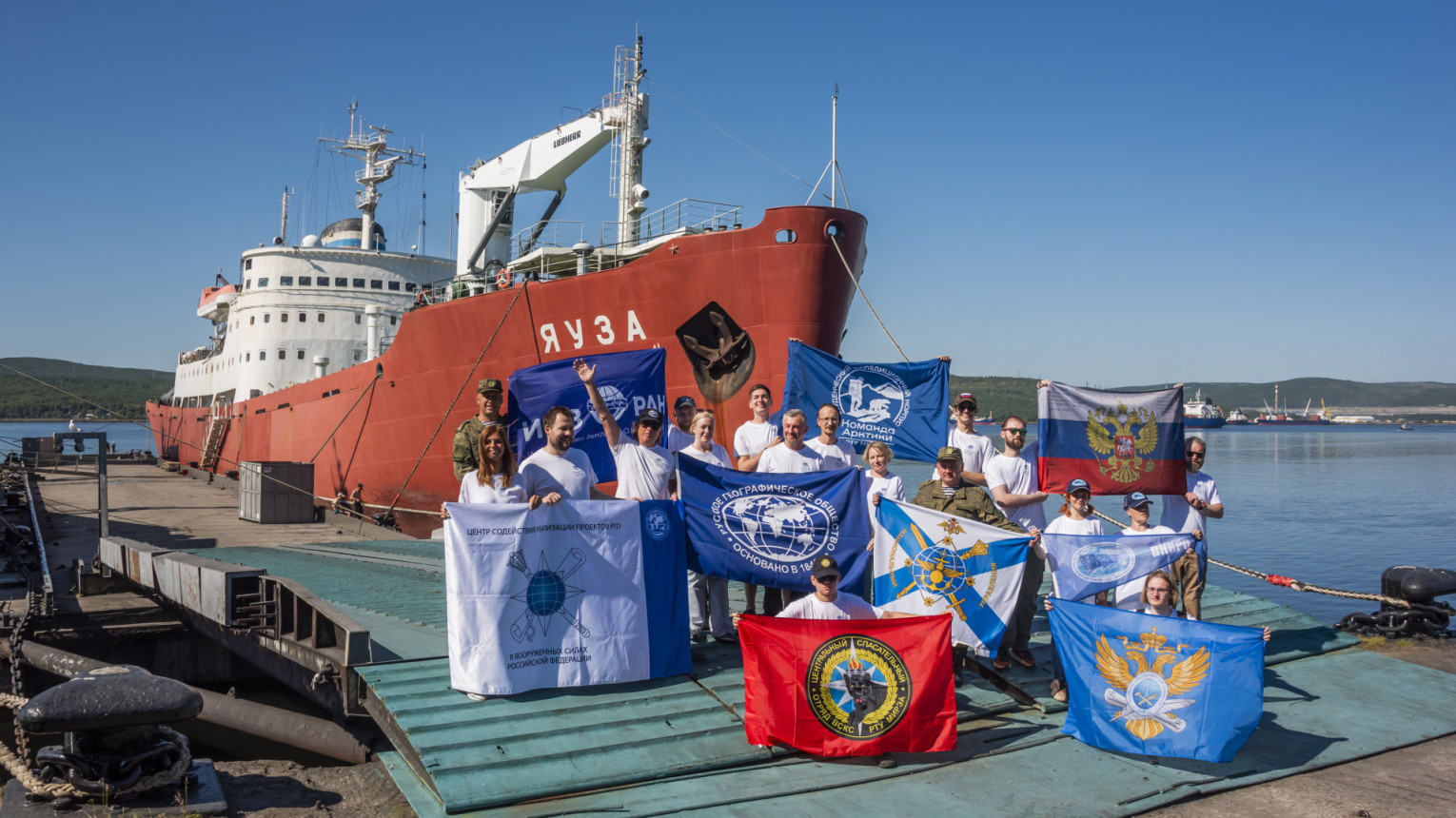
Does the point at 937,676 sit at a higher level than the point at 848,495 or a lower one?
lower

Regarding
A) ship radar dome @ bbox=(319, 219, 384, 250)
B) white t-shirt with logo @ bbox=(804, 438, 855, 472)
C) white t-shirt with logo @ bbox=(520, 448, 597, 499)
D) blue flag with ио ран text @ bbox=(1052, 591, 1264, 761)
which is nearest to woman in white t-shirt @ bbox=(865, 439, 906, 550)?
white t-shirt with logo @ bbox=(804, 438, 855, 472)

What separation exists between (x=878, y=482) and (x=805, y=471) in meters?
0.56

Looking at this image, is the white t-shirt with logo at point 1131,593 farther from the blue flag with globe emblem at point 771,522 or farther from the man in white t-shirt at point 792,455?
the man in white t-shirt at point 792,455

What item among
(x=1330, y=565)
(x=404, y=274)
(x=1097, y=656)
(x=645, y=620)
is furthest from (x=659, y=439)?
(x=404, y=274)

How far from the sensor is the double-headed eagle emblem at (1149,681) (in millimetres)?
5406

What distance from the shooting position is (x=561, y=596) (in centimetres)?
589

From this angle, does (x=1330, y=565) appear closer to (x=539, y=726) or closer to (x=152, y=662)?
(x=539, y=726)

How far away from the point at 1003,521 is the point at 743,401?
6.72 meters

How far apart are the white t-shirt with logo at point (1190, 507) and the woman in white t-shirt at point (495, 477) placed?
17.1 feet

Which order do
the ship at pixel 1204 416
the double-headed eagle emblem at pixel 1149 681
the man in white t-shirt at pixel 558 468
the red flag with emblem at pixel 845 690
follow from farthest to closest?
the ship at pixel 1204 416, the man in white t-shirt at pixel 558 468, the double-headed eagle emblem at pixel 1149 681, the red flag with emblem at pixel 845 690

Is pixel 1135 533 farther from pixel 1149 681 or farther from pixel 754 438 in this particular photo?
pixel 754 438

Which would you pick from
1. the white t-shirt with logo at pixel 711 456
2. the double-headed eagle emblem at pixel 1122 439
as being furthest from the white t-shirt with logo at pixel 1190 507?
the white t-shirt with logo at pixel 711 456

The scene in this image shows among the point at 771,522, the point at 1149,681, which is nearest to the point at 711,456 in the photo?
the point at 771,522

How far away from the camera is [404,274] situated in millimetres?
26328
